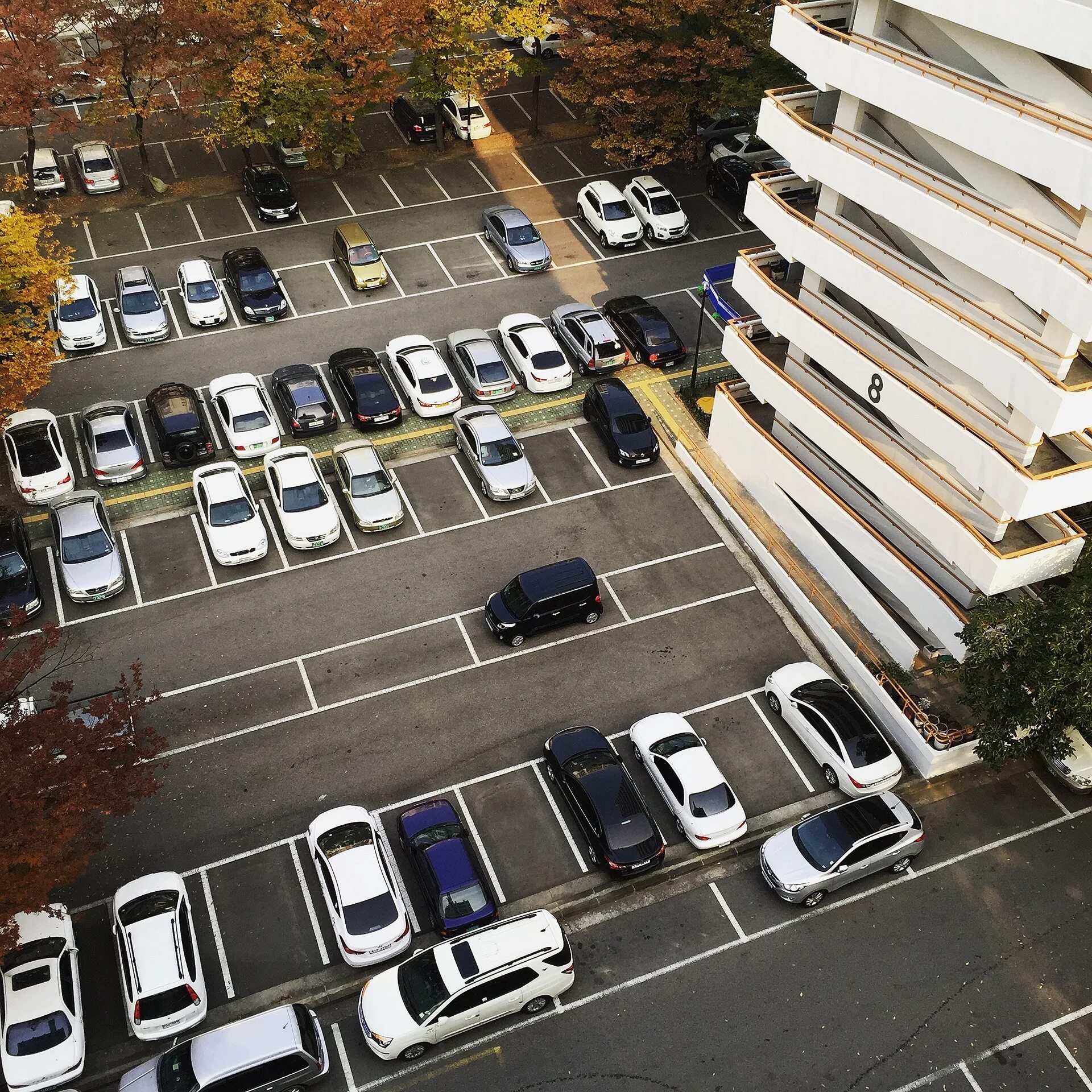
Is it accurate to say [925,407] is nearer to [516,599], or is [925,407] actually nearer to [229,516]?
[516,599]

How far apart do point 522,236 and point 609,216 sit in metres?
3.45

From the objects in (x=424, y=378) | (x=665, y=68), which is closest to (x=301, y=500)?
(x=424, y=378)

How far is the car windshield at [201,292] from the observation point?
3453 cm

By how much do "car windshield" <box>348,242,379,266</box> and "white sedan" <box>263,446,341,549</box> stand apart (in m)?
10.2

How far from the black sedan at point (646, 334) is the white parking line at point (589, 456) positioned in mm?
3739

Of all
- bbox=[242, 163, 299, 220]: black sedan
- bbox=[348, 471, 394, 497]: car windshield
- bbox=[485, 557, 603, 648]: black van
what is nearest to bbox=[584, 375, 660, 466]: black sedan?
bbox=[485, 557, 603, 648]: black van

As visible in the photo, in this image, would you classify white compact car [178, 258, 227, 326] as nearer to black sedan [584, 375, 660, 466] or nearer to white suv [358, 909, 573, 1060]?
black sedan [584, 375, 660, 466]

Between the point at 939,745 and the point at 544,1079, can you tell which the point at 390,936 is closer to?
the point at 544,1079

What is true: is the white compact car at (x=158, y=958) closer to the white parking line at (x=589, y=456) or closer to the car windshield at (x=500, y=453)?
the car windshield at (x=500, y=453)

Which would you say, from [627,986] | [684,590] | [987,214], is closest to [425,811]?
[627,986]

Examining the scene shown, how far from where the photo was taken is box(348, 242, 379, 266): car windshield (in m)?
36.5

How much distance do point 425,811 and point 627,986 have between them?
17.0 ft

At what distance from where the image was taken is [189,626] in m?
26.0

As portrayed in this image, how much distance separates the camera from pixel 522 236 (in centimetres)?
→ 3753
